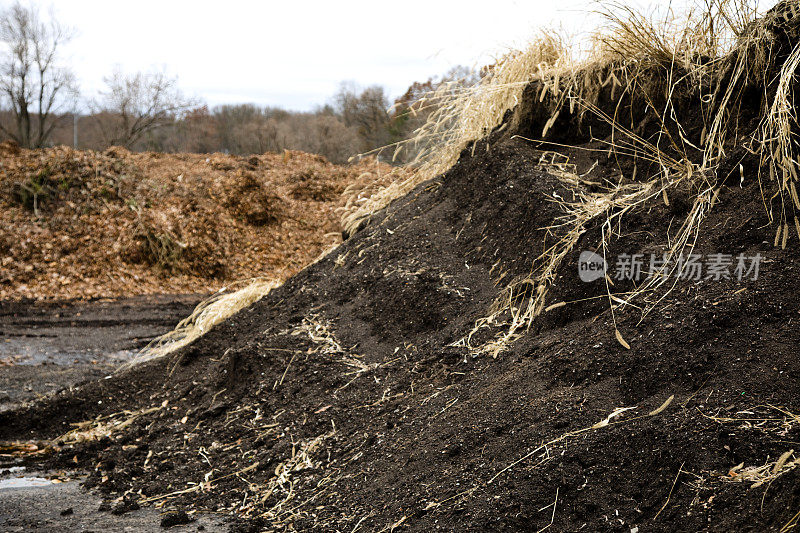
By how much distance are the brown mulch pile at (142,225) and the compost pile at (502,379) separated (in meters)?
5.96

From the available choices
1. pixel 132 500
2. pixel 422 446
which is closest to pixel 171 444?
pixel 132 500

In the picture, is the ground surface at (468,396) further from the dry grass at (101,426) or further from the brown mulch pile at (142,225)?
the brown mulch pile at (142,225)

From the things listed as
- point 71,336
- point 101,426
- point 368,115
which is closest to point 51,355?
point 71,336

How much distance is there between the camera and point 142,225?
12.3 meters

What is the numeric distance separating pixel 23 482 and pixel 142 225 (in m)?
9.57

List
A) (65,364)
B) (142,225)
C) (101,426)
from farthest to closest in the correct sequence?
(142,225)
(65,364)
(101,426)

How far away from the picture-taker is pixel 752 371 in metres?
1.92

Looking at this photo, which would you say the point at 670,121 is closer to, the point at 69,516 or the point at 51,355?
the point at 69,516

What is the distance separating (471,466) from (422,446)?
0.95 ft

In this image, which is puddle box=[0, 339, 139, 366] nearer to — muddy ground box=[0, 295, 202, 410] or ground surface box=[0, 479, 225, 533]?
muddy ground box=[0, 295, 202, 410]

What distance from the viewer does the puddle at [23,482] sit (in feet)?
11.0

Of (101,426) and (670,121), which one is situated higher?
(670,121)

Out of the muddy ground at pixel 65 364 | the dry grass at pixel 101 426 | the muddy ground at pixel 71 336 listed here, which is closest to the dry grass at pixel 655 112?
the muddy ground at pixel 65 364
